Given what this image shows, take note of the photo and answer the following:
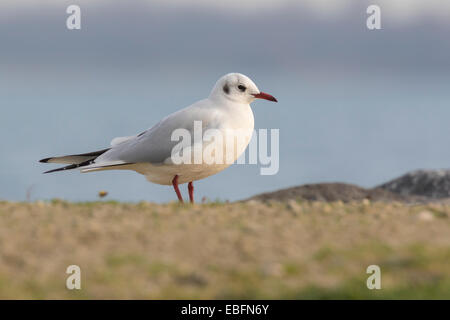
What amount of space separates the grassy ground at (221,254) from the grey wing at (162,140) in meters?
1.78

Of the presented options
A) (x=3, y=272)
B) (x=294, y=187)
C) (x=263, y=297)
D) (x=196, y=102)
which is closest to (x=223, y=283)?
(x=263, y=297)

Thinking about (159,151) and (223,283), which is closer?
(223,283)

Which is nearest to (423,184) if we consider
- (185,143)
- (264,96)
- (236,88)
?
(264,96)

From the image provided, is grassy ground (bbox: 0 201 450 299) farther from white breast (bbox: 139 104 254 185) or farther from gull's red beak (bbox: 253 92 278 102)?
gull's red beak (bbox: 253 92 278 102)

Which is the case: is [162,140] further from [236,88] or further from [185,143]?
[236,88]

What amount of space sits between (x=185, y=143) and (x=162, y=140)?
372 millimetres

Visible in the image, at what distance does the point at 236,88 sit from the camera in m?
9.28

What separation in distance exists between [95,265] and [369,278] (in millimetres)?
2184

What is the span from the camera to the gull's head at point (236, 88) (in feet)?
30.4

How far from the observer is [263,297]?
4727 mm

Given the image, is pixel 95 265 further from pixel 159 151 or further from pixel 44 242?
pixel 159 151

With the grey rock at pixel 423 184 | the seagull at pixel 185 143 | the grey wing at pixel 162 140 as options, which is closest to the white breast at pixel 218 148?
the seagull at pixel 185 143

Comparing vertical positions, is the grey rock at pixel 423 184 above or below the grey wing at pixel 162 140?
below

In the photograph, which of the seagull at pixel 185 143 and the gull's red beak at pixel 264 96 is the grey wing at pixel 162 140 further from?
the gull's red beak at pixel 264 96
